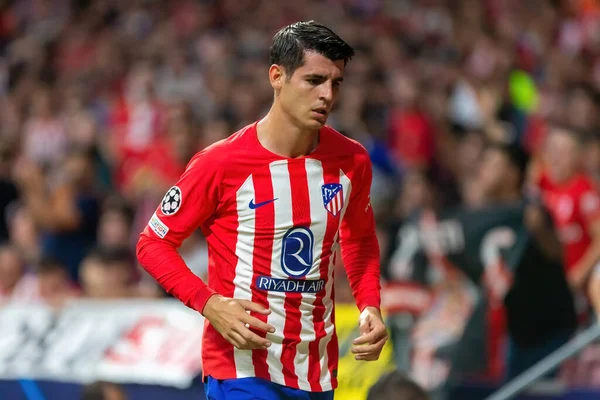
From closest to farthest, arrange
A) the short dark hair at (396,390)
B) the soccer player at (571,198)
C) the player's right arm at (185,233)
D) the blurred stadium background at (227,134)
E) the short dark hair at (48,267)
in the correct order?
the player's right arm at (185,233)
the short dark hair at (396,390)
the blurred stadium background at (227,134)
the soccer player at (571,198)
the short dark hair at (48,267)

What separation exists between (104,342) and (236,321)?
3.50m

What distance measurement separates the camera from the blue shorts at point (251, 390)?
4.15 metres

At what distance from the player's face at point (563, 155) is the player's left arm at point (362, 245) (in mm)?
3279

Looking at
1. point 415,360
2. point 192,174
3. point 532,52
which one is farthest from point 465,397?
point 532,52

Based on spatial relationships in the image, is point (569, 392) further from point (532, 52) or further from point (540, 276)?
point (532, 52)

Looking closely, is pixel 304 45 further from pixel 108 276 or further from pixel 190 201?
pixel 108 276

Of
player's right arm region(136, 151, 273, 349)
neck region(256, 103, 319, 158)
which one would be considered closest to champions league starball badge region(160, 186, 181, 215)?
player's right arm region(136, 151, 273, 349)

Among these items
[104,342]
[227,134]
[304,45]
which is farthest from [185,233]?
[227,134]

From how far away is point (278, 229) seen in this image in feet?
13.7

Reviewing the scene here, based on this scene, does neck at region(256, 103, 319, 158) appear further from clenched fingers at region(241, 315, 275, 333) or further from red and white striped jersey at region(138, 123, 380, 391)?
clenched fingers at region(241, 315, 275, 333)

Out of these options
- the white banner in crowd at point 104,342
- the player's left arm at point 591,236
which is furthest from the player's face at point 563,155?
the white banner in crowd at point 104,342

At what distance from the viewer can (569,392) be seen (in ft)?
20.0

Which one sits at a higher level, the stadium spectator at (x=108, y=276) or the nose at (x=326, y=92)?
the nose at (x=326, y=92)

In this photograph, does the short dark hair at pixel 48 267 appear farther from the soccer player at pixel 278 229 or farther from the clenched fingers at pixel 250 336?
the clenched fingers at pixel 250 336
